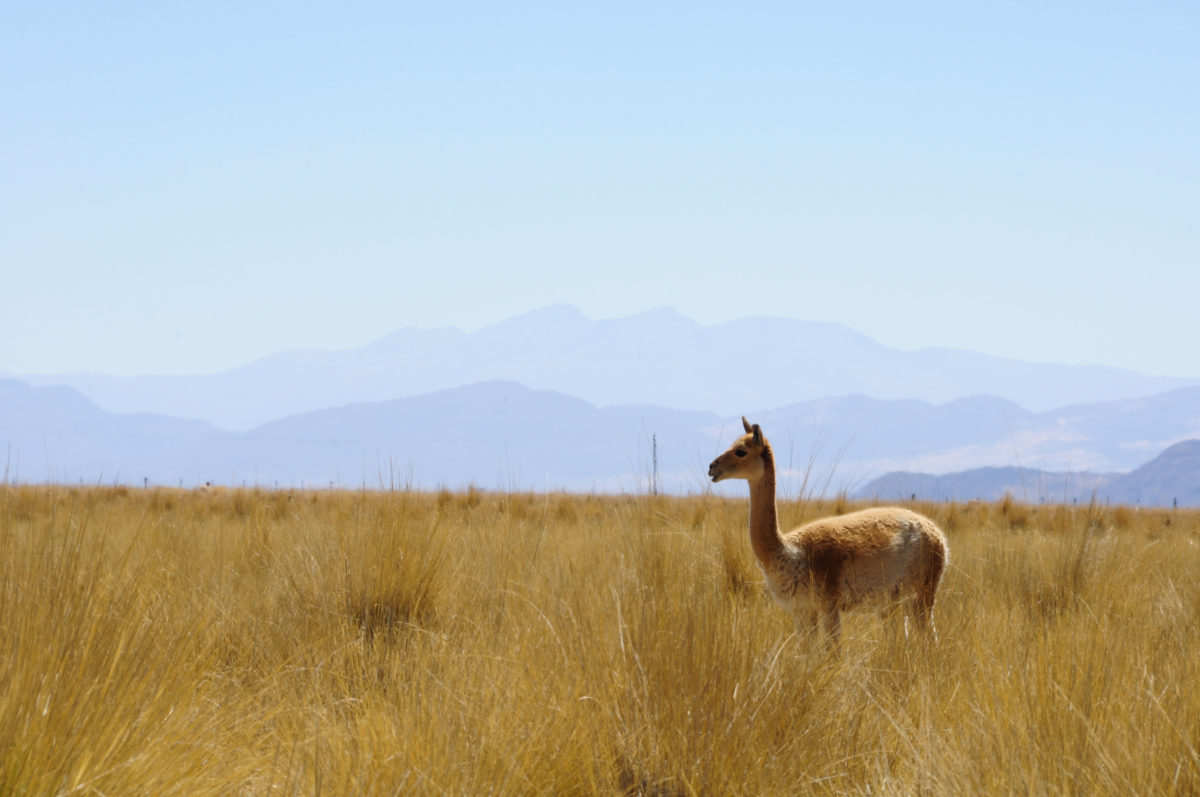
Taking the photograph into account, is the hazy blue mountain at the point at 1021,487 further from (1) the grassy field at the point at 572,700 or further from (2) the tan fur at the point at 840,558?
(1) the grassy field at the point at 572,700

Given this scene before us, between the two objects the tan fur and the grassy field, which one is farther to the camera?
the tan fur

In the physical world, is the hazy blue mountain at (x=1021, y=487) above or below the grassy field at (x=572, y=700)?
above

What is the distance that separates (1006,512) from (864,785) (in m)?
13.6

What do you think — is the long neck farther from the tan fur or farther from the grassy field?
the grassy field

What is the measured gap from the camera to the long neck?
4770mm

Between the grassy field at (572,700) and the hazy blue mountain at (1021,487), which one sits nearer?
the grassy field at (572,700)

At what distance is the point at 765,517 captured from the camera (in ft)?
15.9

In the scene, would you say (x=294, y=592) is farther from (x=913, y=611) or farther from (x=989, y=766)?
(x=989, y=766)

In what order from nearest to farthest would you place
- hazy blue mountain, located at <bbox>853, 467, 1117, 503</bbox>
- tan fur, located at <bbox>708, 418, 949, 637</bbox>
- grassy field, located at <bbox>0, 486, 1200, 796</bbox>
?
grassy field, located at <bbox>0, 486, 1200, 796</bbox> → tan fur, located at <bbox>708, 418, 949, 637</bbox> → hazy blue mountain, located at <bbox>853, 467, 1117, 503</bbox>

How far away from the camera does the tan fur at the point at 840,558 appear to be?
468 cm

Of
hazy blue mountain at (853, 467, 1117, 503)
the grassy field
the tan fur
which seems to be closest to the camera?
the grassy field

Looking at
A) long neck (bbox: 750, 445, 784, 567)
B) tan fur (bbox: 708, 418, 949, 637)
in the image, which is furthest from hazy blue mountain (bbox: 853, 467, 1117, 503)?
long neck (bbox: 750, 445, 784, 567)

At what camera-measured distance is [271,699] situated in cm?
402

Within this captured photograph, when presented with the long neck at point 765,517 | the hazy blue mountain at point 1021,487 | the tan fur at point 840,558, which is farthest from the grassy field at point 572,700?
the hazy blue mountain at point 1021,487
